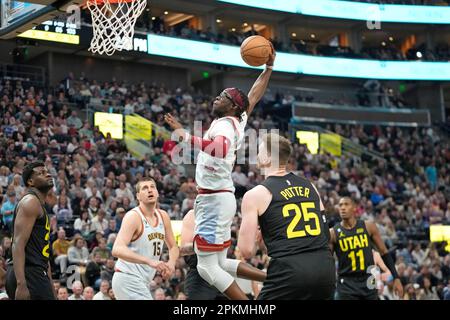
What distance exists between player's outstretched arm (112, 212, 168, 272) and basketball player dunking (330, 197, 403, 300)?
3442 millimetres

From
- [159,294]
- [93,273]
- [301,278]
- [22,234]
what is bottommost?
[159,294]

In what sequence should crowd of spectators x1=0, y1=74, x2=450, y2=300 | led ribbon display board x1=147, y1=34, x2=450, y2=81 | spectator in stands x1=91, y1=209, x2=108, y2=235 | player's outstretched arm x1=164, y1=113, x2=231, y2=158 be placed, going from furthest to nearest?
led ribbon display board x1=147, y1=34, x2=450, y2=81
spectator in stands x1=91, y1=209, x2=108, y2=235
crowd of spectators x1=0, y1=74, x2=450, y2=300
player's outstretched arm x1=164, y1=113, x2=231, y2=158

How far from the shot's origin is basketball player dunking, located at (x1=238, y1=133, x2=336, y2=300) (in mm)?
5922

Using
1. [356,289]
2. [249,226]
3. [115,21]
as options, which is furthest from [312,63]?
[249,226]

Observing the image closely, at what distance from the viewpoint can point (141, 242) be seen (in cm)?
789

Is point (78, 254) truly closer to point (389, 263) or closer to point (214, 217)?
point (389, 263)

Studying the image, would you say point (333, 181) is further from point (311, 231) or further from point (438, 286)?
point (311, 231)

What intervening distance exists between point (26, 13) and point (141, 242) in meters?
4.46

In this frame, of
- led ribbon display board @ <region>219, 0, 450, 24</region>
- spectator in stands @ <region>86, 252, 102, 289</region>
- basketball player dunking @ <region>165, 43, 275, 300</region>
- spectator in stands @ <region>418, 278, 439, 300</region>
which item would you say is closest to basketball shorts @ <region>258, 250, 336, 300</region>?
basketball player dunking @ <region>165, 43, 275, 300</region>

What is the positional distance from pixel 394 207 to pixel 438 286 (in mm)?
5805

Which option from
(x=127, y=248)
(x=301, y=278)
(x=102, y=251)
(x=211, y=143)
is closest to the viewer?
(x=301, y=278)

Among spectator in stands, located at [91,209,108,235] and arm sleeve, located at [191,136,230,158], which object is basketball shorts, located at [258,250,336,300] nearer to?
arm sleeve, located at [191,136,230,158]

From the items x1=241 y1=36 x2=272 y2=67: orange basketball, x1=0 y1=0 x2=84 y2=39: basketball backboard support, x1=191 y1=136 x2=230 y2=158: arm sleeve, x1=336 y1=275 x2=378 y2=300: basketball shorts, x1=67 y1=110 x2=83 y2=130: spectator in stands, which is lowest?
x1=336 y1=275 x2=378 y2=300: basketball shorts
